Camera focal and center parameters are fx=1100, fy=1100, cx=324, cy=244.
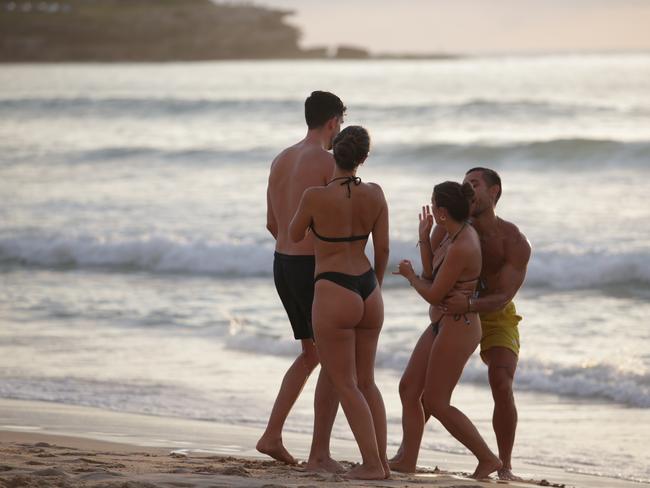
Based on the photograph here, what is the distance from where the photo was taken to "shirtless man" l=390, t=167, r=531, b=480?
17.8 ft

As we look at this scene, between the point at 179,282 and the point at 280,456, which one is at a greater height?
the point at 179,282

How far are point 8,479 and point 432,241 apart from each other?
2264mm

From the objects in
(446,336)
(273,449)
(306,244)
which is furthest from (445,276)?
(273,449)

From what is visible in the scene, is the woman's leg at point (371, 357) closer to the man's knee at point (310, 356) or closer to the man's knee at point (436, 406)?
the man's knee at point (436, 406)

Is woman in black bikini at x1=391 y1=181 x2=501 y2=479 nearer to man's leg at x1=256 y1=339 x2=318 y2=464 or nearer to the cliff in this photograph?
man's leg at x1=256 y1=339 x2=318 y2=464

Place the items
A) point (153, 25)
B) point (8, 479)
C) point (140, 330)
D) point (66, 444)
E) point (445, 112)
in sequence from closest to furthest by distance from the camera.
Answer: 1. point (8, 479)
2. point (66, 444)
3. point (140, 330)
4. point (445, 112)
5. point (153, 25)

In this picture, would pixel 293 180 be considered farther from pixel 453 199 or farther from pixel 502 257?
pixel 502 257

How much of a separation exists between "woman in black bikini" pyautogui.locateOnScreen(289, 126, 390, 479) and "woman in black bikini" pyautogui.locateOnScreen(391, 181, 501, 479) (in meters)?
0.23

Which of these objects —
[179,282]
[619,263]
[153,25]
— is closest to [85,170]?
[179,282]

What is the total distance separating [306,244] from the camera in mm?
5379

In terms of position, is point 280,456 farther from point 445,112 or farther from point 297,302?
point 445,112

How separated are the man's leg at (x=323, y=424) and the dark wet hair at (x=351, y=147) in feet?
3.52

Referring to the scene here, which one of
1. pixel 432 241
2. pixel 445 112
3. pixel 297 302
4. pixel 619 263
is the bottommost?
pixel 297 302

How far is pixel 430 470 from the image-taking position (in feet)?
19.0
